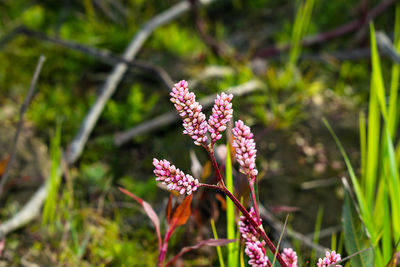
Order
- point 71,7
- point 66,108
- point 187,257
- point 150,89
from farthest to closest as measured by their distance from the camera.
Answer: point 71,7 < point 150,89 < point 66,108 < point 187,257

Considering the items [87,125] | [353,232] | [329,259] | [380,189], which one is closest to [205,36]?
[87,125]

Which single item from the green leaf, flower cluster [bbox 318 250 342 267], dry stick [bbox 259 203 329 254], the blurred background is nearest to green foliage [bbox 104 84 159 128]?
the blurred background

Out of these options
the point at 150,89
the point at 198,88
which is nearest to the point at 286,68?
the point at 198,88

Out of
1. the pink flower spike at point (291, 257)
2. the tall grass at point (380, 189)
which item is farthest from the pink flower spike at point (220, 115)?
the tall grass at point (380, 189)

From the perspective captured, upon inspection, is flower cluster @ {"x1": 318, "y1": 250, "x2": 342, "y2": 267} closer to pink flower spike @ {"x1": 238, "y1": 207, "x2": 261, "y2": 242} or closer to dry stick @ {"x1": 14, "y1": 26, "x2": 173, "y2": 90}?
pink flower spike @ {"x1": 238, "y1": 207, "x2": 261, "y2": 242}

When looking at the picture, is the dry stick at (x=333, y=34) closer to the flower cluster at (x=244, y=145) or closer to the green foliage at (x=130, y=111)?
the green foliage at (x=130, y=111)

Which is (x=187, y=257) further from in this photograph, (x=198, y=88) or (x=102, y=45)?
(x=102, y=45)

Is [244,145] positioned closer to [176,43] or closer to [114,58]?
[114,58]
